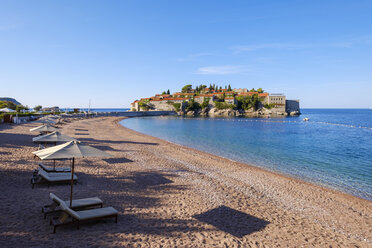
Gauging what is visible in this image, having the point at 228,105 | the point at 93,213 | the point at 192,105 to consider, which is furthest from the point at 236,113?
the point at 93,213

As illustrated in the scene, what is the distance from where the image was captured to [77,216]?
6148 mm

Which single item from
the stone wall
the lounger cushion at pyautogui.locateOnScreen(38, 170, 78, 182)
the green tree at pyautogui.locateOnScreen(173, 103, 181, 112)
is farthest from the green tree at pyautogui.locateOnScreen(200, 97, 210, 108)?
the lounger cushion at pyautogui.locateOnScreen(38, 170, 78, 182)

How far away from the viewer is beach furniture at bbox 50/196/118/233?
6108 mm

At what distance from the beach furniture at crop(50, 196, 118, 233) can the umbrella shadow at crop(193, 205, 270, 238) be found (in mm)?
2903

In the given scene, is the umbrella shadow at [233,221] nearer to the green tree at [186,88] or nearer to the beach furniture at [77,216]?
the beach furniture at [77,216]

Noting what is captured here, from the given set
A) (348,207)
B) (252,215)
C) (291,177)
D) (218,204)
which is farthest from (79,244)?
(291,177)

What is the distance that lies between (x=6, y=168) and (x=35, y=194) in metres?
4.09

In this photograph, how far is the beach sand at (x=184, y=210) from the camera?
6098 mm

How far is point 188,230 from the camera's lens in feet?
22.1

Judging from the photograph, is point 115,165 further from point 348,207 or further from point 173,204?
point 348,207

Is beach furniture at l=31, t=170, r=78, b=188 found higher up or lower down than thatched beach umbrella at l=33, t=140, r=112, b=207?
lower down

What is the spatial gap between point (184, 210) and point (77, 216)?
357 centimetres

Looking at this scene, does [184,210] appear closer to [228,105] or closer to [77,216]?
[77,216]

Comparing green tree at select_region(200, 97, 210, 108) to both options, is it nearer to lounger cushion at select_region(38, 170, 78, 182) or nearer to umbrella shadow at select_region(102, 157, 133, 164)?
umbrella shadow at select_region(102, 157, 133, 164)
